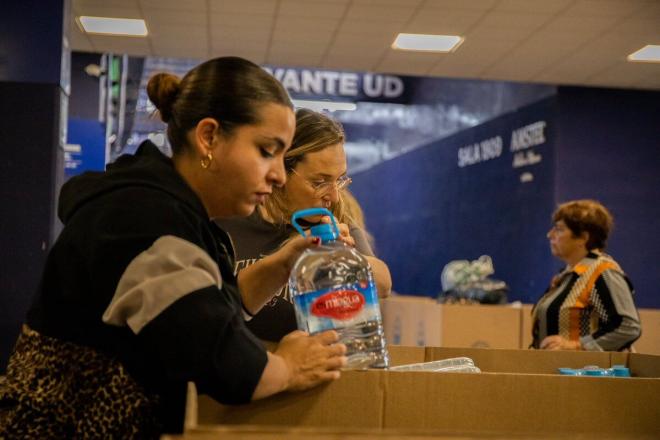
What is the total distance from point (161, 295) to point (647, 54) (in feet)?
24.2

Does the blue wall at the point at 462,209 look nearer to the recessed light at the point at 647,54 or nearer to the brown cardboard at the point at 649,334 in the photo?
the recessed light at the point at 647,54

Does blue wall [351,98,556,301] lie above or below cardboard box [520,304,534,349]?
above

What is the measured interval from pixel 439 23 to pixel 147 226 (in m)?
5.93

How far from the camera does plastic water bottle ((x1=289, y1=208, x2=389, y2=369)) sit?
1.23 metres

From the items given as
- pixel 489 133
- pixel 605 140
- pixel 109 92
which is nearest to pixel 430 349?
pixel 605 140

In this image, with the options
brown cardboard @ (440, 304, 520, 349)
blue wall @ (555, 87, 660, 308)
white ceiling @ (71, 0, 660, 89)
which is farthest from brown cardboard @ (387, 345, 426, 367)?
blue wall @ (555, 87, 660, 308)

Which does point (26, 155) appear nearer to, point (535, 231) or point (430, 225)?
point (535, 231)

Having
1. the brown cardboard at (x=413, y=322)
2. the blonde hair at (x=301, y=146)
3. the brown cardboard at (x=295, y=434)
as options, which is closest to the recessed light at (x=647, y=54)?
the brown cardboard at (x=413, y=322)

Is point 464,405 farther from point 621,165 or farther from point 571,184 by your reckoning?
point 621,165

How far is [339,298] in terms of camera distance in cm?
123

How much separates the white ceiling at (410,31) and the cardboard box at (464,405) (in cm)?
528

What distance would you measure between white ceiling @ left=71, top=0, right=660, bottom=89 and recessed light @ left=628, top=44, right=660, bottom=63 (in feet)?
0.30

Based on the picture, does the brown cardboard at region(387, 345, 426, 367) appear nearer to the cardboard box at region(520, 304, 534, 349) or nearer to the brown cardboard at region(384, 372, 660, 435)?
the brown cardboard at region(384, 372, 660, 435)

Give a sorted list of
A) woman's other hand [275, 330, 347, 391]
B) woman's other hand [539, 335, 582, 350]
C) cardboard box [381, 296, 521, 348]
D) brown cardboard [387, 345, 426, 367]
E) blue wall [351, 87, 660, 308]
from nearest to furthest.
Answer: woman's other hand [275, 330, 347, 391] → brown cardboard [387, 345, 426, 367] → woman's other hand [539, 335, 582, 350] → cardboard box [381, 296, 521, 348] → blue wall [351, 87, 660, 308]
